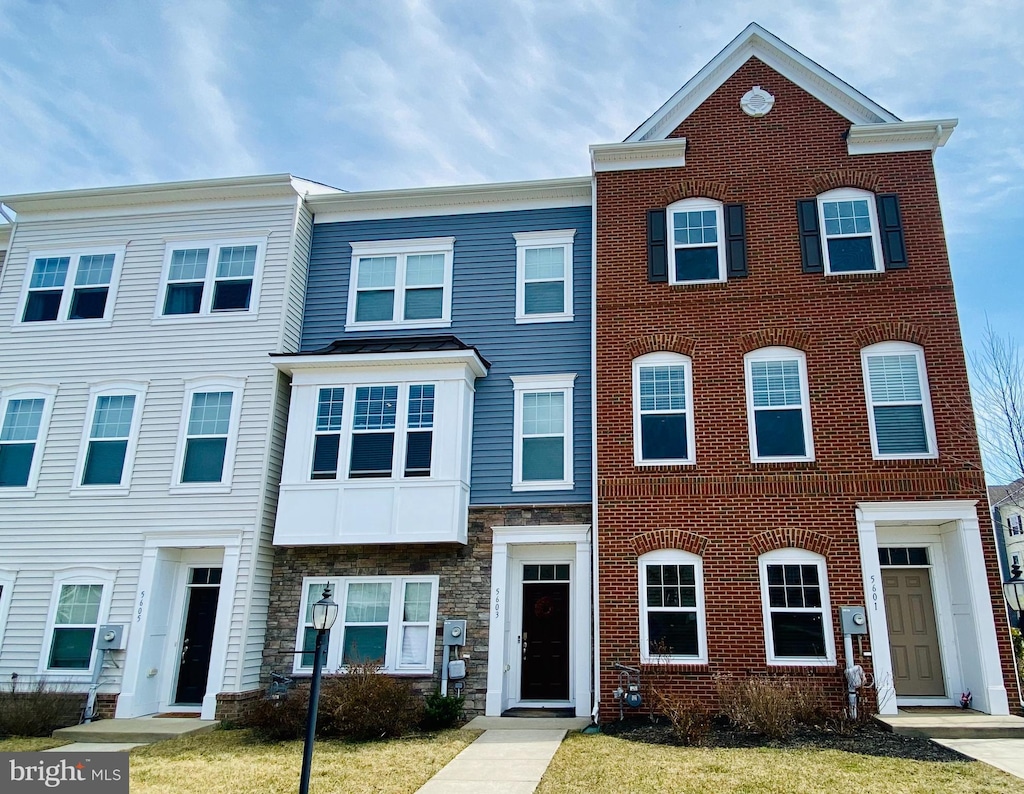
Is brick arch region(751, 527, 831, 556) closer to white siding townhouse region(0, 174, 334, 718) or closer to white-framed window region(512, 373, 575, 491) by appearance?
white-framed window region(512, 373, 575, 491)

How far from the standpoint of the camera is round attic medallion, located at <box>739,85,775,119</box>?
14.2 m

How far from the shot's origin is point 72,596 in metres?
13.4

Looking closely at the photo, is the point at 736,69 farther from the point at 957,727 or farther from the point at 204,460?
→ the point at 204,460

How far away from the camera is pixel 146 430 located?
14102 mm

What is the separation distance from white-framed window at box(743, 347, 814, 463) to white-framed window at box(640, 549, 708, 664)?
2.15 m

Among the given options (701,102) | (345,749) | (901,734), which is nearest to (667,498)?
(901,734)

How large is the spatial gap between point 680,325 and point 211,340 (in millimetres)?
8755

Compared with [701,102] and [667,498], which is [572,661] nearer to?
[667,498]

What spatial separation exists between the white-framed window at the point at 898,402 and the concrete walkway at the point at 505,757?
6535 mm

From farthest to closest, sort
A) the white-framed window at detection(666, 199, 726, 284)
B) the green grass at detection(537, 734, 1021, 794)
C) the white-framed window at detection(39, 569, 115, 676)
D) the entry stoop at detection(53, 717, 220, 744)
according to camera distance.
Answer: the white-framed window at detection(666, 199, 726, 284) < the white-framed window at detection(39, 569, 115, 676) < the entry stoop at detection(53, 717, 220, 744) < the green grass at detection(537, 734, 1021, 794)

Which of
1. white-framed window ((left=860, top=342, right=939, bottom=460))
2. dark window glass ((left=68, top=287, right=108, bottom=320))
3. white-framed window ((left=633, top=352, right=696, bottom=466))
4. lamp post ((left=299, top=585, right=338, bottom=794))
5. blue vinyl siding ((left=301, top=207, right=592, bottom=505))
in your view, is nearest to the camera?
lamp post ((left=299, top=585, right=338, bottom=794))

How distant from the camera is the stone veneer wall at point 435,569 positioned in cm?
1276

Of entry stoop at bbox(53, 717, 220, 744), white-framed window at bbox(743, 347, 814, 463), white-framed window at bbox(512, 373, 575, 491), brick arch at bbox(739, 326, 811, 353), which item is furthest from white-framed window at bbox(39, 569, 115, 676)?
brick arch at bbox(739, 326, 811, 353)

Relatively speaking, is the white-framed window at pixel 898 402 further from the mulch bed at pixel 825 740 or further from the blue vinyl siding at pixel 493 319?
the blue vinyl siding at pixel 493 319
